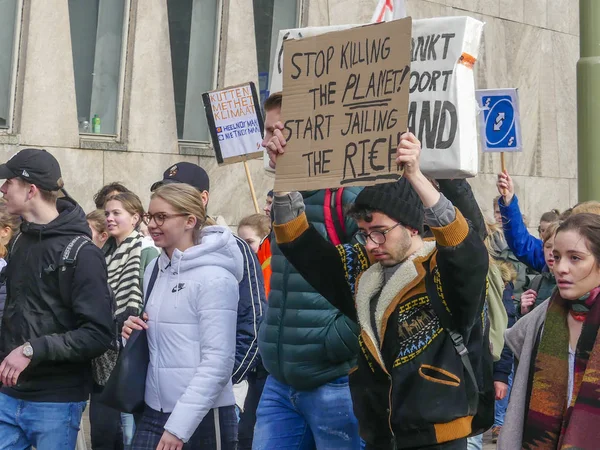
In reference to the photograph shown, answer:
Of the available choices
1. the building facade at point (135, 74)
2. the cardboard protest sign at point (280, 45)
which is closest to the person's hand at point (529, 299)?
the cardboard protest sign at point (280, 45)

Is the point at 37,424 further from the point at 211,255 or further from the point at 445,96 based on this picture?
the point at 445,96

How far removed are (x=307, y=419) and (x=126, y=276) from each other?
2.73 m

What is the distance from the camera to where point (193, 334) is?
538cm

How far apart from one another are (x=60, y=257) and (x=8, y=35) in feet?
26.5

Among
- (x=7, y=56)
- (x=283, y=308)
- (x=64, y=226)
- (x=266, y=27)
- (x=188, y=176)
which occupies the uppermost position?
(x=266, y=27)

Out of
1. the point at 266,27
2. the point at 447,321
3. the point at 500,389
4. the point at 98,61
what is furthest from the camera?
the point at 266,27

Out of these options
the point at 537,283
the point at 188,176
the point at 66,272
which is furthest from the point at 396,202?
the point at 537,283

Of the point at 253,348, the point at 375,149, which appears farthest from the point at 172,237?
the point at 375,149

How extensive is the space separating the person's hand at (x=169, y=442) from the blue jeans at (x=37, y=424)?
2.65 feet

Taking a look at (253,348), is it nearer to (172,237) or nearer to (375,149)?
(172,237)

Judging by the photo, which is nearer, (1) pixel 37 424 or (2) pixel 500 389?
(1) pixel 37 424

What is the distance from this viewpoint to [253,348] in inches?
222

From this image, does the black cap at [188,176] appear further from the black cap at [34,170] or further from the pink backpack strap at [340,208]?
the pink backpack strap at [340,208]

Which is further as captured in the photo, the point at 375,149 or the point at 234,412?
the point at 234,412
